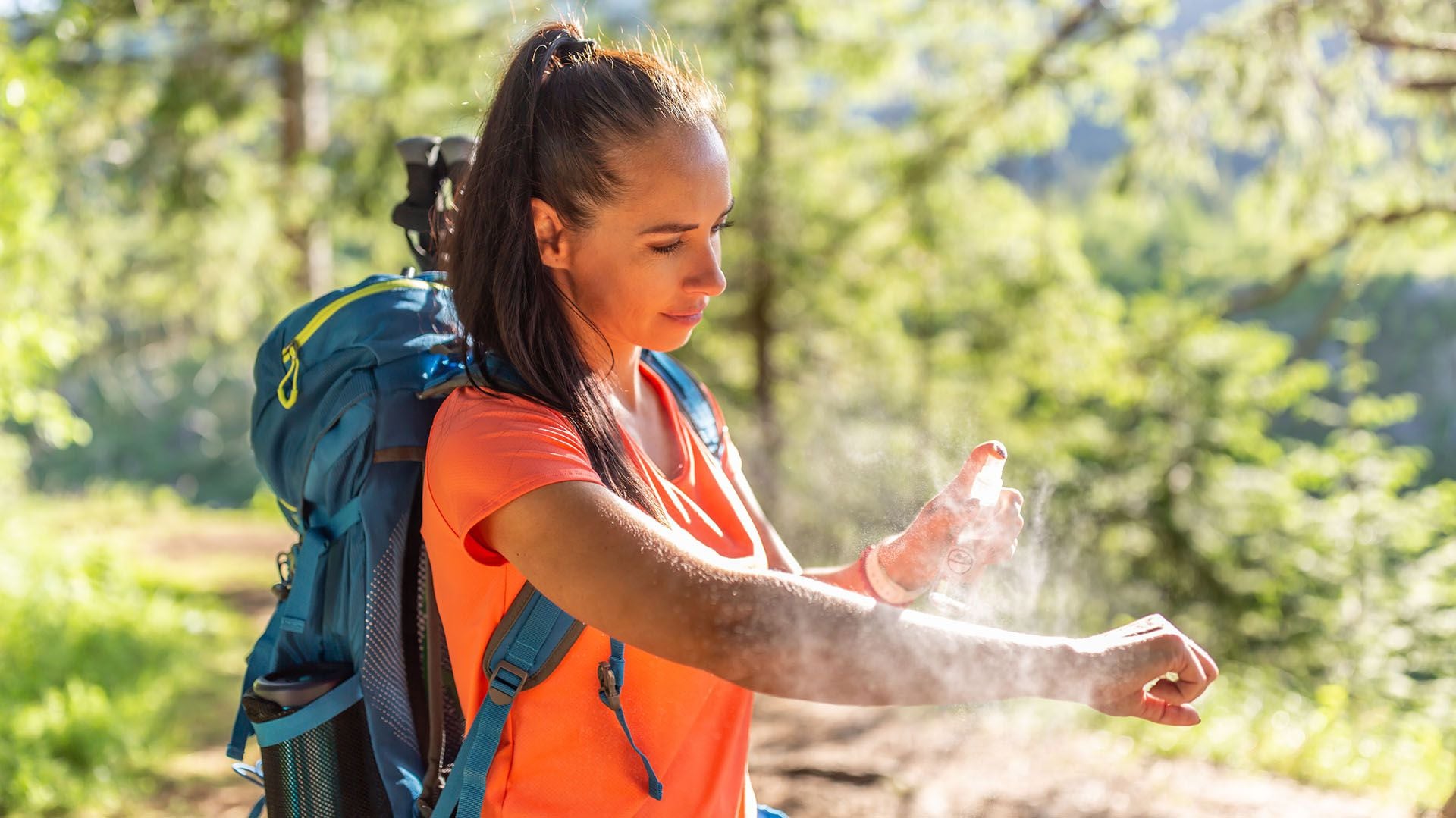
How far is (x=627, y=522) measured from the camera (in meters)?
1.21

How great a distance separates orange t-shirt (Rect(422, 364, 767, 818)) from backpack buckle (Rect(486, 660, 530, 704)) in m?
0.04

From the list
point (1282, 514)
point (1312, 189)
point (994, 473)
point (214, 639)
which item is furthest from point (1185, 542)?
point (994, 473)

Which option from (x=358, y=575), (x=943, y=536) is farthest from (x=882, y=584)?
(x=358, y=575)

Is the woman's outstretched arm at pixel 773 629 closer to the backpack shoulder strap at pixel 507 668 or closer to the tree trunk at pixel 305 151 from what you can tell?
the backpack shoulder strap at pixel 507 668

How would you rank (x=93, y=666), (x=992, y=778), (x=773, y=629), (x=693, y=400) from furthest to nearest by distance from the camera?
(x=93, y=666), (x=992, y=778), (x=693, y=400), (x=773, y=629)

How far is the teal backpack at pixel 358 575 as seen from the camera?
1.56m

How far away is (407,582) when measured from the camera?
1.64 metres

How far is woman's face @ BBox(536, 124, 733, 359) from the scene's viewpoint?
55.9 inches

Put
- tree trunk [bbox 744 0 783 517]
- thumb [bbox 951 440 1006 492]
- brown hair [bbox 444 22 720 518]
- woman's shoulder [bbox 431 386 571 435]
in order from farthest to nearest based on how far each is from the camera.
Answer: tree trunk [bbox 744 0 783 517] → thumb [bbox 951 440 1006 492] → brown hair [bbox 444 22 720 518] → woman's shoulder [bbox 431 386 571 435]

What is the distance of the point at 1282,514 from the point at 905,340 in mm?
3127

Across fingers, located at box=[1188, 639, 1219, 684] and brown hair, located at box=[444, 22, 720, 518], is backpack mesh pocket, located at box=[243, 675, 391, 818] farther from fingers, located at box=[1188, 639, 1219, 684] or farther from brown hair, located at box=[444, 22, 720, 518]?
fingers, located at box=[1188, 639, 1219, 684]

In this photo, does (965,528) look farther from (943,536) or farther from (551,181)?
(551,181)

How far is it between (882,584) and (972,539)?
175 millimetres

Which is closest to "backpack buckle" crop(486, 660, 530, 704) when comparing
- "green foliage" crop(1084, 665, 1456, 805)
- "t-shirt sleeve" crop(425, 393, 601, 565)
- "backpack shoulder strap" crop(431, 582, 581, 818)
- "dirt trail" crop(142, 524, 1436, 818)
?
"backpack shoulder strap" crop(431, 582, 581, 818)
